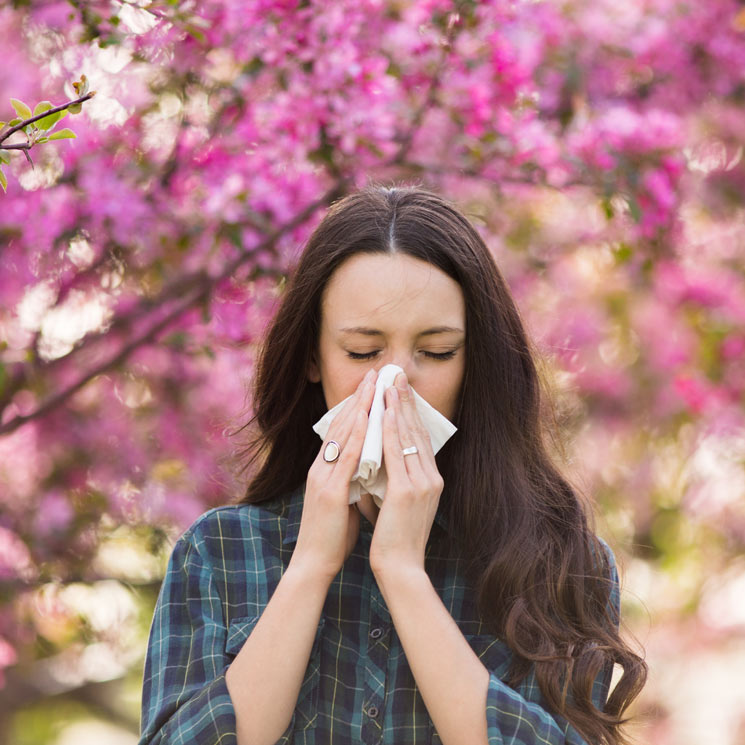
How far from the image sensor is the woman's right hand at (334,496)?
1888 millimetres

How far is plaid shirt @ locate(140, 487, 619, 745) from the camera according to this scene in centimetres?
179

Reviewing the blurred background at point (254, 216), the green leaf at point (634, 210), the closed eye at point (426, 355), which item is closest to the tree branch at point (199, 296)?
the blurred background at point (254, 216)

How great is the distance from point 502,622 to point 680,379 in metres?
2.96

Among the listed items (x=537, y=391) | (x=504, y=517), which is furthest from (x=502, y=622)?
(x=537, y=391)

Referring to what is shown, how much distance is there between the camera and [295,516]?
7.07 feet

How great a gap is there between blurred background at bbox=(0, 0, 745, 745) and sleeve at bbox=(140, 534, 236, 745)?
2.02ft

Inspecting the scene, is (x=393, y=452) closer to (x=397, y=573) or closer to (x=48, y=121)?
(x=397, y=573)

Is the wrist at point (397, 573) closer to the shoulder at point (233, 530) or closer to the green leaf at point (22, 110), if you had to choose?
the shoulder at point (233, 530)

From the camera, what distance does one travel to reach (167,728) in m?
1.83

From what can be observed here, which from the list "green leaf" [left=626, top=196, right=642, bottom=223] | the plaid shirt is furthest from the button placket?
"green leaf" [left=626, top=196, right=642, bottom=223]

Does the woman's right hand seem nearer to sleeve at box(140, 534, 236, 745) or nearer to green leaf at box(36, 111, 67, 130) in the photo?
sleeve at box(140, 534, 236, 745)

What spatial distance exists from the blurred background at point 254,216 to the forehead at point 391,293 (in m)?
0.44

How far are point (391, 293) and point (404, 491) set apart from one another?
1.17ft

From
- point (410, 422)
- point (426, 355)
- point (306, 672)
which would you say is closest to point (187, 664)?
point (306, 672)
